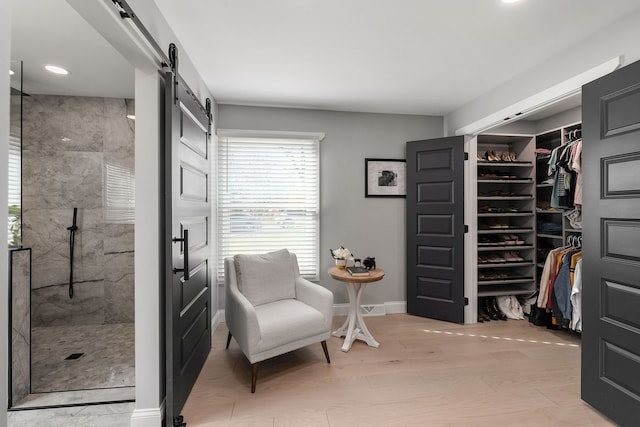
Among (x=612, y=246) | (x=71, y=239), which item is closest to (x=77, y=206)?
(x=71, y=239)

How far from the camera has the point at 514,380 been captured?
7.45ft

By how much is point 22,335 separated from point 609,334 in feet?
12.5

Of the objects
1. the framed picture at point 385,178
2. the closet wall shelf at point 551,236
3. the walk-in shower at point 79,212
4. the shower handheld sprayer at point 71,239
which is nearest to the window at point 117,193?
the walk-in shower at point 79,212

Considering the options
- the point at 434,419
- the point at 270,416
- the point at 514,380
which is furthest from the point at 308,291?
the point at 514,380

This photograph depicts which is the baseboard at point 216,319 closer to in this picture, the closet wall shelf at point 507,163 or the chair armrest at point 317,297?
the chair armrest at point 317,297

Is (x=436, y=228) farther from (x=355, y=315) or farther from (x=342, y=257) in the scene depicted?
(x=355, y=315)

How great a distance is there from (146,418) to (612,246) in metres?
2.93

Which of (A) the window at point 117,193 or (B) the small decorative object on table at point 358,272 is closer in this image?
(B) the small decorative object on table at point 358,272

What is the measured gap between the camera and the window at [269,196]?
11.1 ft

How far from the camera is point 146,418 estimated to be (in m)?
1.73

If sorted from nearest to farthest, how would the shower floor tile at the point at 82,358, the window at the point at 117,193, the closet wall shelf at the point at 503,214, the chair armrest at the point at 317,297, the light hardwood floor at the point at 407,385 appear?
1. the light hardwood floor at the point at 407,385
2. the shower floor tile at the point at 82,358
3. the chair armrest at the point at 317,297
4. the window at the point at 117,193
5. the closet wall shelf at the point at 503,214

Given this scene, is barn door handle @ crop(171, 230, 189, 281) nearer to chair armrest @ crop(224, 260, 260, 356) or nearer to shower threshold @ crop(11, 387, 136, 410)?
chair armrest @ crop(224, 260, 260, 356)

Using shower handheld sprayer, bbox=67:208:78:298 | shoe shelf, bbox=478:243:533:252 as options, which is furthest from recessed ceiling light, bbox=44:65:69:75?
shoe shelf, bbox=478:243:533:252

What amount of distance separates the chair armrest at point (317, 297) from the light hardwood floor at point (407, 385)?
1.44ft
